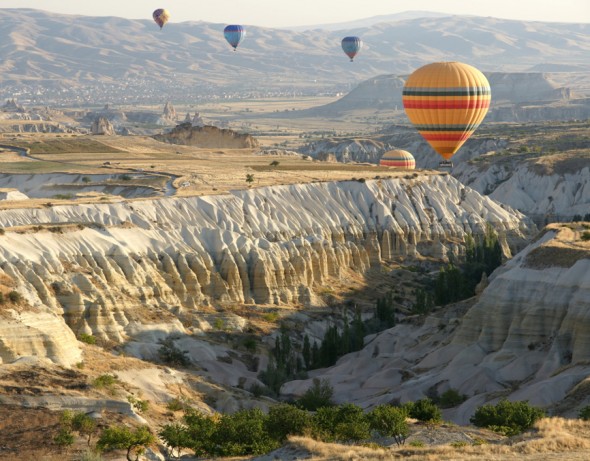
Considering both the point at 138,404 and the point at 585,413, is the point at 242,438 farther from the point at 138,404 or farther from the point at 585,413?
the point at 585,413

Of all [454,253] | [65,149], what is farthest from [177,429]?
[65,149]

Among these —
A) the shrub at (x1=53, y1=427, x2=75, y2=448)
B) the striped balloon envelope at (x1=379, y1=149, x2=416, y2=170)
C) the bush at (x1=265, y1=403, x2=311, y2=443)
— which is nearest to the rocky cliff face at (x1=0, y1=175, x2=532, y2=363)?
the shrub at (x1=53, y1=427, x2=75, y2=448)

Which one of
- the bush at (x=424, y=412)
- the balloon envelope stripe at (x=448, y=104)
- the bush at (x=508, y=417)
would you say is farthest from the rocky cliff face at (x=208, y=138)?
the bush at (x=508, y=417)

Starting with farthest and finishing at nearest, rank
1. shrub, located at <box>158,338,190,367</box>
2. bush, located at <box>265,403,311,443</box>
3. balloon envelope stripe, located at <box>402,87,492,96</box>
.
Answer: balloon envelope stripe, located at <box>402,87,492,96</box> → shrub, located at <box>158,338,190,367</box> → bush, located at <box>265,403,311,443</box>

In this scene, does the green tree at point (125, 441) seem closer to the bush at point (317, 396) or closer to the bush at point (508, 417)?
the bush at point (508, 417)

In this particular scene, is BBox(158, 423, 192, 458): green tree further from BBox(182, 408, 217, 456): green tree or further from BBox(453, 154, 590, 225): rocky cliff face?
BBox(453, 154, 590, 225): rocky cliff face

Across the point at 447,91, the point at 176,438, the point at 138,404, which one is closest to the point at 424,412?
the point at 176,438
